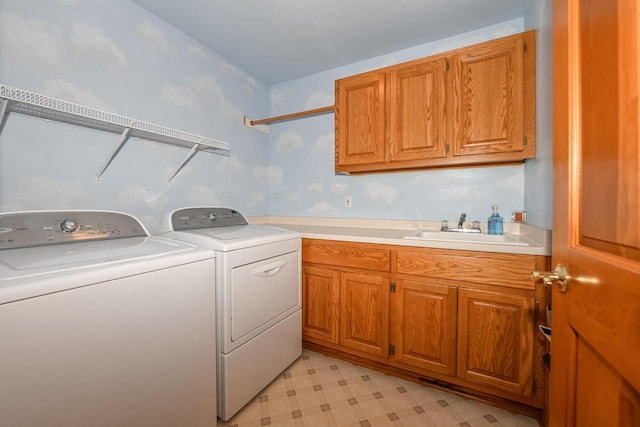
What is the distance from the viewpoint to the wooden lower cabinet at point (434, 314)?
1399 millimetres

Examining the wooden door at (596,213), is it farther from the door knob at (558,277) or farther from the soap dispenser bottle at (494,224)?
the soap dispenser bottle at (494,224)

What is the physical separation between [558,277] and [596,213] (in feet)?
0.67

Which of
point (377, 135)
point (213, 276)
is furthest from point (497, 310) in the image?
point (213, 276)

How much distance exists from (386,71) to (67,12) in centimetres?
197

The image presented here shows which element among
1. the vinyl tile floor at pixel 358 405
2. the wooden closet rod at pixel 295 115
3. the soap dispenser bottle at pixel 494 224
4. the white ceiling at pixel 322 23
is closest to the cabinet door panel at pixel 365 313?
the vinyl tile floor at pixel 358 405

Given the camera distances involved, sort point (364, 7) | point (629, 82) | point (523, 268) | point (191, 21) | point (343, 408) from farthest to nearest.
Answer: point (191, 21)
point (364, 7)
point (343, 408)
point (523, 268)
point (629, 82)

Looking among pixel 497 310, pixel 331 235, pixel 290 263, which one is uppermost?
pixel 331 235

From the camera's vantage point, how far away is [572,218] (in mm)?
650

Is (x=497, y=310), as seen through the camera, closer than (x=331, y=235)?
Yes

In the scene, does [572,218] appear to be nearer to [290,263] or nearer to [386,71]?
[290,263]

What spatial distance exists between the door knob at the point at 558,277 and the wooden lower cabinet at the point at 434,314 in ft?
2.66

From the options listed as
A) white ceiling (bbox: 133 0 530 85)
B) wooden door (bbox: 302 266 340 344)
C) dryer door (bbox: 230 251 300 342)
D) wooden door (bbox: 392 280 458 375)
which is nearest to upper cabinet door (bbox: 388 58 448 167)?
white ceiling (bbox: 133 0 530 85)

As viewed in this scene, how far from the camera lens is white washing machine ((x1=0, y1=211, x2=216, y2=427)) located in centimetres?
73

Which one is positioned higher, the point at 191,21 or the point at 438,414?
the point at 191,21
